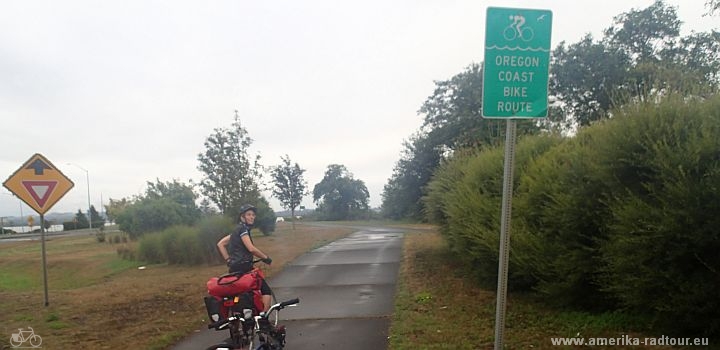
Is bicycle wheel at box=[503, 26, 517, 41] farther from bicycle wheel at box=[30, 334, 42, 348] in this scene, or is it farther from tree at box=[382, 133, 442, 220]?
tree at box=[382, 133, 442, 220]

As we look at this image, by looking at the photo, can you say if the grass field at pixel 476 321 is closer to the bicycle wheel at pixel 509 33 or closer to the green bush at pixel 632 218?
the green bush at pixel 632 218

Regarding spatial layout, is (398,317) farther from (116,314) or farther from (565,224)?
(116,314)

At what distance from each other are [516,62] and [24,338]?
6.81 m

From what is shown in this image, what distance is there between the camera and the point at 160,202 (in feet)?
89.5

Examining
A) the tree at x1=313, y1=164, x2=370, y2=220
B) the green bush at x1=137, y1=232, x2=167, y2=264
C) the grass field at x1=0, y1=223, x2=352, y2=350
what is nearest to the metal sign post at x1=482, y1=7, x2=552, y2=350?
the grass field at x1=0, y1=223, x2=352, y2=350

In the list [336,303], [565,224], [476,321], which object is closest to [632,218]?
[565,224]

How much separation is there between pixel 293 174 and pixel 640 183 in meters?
29.7

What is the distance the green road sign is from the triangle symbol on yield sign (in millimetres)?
8562

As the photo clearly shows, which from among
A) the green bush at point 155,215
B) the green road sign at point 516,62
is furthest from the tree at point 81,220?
the green road sign at point 516,62

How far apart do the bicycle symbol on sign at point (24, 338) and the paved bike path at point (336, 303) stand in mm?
1936

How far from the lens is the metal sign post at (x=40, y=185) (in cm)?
827

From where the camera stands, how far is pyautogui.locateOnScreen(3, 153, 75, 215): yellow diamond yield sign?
8.27 metres

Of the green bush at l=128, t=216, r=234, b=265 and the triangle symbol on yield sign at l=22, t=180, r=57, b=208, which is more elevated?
the triangle symbol on yield sign at l=22, t=180, r=57, b=208

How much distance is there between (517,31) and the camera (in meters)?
3.09
